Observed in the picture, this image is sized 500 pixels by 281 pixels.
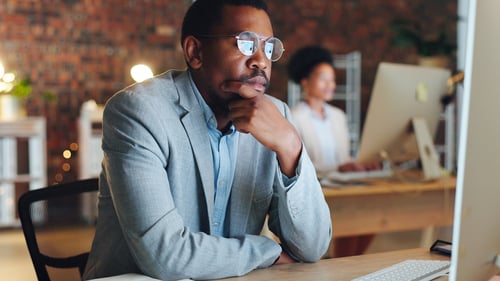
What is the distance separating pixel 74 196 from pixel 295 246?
565 millimetres

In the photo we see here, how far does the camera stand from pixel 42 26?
5719 mm

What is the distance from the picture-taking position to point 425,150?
9.37 ft

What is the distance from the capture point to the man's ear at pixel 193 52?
141 centimetres

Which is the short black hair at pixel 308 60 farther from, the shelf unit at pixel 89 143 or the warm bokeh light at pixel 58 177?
the warm bokeh light at pixel 58 177

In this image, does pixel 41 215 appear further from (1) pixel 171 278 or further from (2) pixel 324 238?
(2) pixel 324 238

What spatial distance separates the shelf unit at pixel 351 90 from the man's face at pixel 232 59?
211 inches

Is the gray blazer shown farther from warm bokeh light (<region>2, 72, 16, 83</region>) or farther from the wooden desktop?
warm bokeh light (<region>2, 72, 16, 83</region>)

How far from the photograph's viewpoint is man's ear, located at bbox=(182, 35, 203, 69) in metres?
1.41

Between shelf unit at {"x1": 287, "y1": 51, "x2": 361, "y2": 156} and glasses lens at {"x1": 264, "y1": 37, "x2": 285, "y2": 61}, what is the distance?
17.5 ft

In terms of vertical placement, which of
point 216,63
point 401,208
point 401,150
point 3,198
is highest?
point 216,63

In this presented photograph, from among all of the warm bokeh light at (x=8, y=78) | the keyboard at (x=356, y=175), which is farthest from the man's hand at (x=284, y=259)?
the warm bokeh light at (x=8, y=78)

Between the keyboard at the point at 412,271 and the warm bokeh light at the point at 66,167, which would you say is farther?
the warm bokeh light at the point at 66,167

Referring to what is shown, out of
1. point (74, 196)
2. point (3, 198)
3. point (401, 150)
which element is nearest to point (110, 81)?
point (3, 198)

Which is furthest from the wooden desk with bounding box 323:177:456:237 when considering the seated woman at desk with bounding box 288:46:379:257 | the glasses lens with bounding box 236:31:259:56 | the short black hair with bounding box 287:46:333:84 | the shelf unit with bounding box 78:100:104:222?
the shelf unit with bounding box 78:100:104:222
